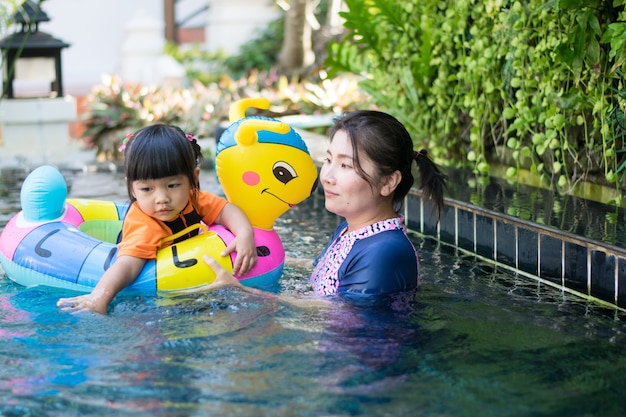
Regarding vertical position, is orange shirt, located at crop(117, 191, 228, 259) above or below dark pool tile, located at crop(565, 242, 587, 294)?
above

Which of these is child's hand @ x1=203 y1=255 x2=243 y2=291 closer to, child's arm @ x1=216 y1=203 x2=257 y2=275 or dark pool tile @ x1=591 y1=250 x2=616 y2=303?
child's arm @ x1=216 y1=203 x2=257 y2=275

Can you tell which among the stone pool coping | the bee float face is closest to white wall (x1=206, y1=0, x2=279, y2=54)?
the stone pool coping

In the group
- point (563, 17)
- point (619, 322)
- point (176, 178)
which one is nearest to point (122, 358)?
point (176, 178)

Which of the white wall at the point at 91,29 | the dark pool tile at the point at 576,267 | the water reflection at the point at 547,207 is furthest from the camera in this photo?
the white wall at the point at 91,29

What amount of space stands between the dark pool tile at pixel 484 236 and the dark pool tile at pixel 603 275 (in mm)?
863

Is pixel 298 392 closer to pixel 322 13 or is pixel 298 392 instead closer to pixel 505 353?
pixel 505 353

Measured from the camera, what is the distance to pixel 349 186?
3508 mm

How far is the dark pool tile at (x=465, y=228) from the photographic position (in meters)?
4.91

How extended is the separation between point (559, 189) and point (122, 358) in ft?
10.8

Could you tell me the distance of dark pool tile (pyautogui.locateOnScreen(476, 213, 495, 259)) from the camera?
471 centimetres

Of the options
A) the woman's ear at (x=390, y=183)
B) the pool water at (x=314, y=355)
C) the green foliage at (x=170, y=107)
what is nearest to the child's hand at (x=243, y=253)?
the pool water at (x=314, y=355)

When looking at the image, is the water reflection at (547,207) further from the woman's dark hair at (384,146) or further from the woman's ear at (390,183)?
the woman's ear at (390,183)

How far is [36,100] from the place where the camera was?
9906 millimetres

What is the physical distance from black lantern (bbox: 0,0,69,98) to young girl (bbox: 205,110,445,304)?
6.67m
